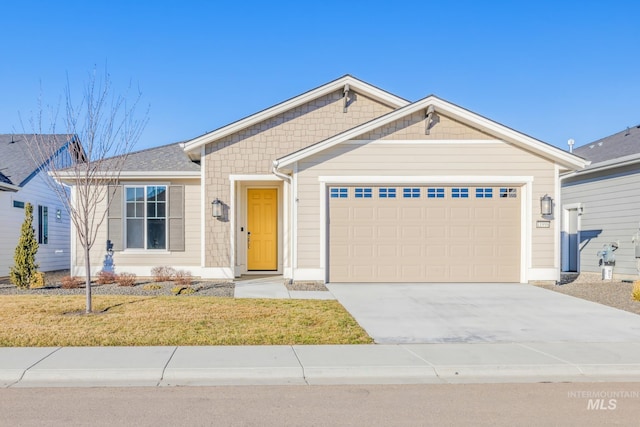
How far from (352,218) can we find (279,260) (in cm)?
330

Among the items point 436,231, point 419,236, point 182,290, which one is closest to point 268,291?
point 182,290

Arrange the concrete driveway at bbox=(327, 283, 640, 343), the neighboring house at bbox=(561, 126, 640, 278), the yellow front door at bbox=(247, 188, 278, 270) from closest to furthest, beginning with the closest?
the concrete driveway at bbox=(327, 283, 640, 343), the neighboring house at bbox=(561, 126, 640, 278), the yellow front door at bbox=(247, 188, 278, 270)

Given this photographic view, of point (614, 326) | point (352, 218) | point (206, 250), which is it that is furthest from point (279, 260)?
point (614, 326)

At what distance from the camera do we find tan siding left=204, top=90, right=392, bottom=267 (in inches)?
536

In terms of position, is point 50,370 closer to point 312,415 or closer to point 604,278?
point 312,415

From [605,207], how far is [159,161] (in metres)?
13.7

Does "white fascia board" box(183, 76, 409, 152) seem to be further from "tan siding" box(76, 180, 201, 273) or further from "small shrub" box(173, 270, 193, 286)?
"small shrub" box(173, 270, 193, 286)

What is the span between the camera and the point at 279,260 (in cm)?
1498

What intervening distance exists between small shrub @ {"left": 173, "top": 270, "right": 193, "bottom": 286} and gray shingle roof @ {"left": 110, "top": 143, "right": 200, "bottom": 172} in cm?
288

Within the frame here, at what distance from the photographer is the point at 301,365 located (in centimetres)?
591

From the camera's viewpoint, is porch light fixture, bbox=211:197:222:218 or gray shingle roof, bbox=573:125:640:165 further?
gray shingle roof, bbox=573:125:640:165

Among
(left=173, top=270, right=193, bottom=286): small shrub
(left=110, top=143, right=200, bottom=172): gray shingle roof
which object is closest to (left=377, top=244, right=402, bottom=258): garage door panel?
(left=173, top=270, right=193, bottom=286): small shrub

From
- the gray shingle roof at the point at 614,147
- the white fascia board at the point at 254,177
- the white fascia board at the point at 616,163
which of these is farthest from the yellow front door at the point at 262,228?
the gray shingle roof at the point at 614,147

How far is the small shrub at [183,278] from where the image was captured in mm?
12538
